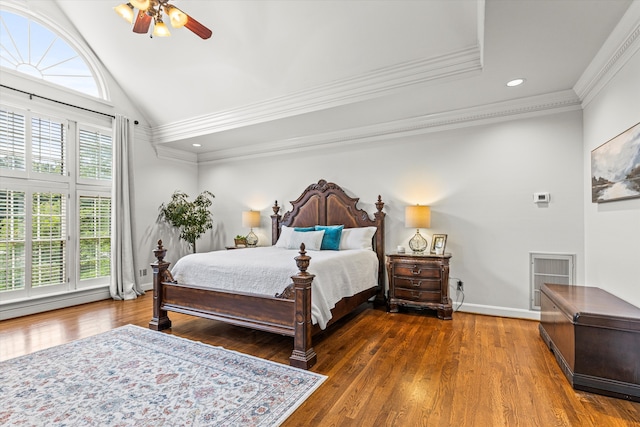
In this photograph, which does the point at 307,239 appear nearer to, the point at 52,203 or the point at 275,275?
the point at 275,275

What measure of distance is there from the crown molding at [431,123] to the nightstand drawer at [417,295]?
86.7 inches

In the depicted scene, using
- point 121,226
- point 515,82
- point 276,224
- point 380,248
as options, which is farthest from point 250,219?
point 515,82

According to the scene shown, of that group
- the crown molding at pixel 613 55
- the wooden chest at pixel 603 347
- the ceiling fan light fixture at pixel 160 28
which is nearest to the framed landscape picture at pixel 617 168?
the crown molding at pixel 613 55

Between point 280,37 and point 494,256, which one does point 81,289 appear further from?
point 494,256

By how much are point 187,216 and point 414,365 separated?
4677mm

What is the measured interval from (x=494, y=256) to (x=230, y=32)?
4295 mm

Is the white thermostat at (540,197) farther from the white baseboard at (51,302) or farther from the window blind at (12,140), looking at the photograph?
the window blind at (12,140)

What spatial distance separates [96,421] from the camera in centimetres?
181

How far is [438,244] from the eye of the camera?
412 centimetres

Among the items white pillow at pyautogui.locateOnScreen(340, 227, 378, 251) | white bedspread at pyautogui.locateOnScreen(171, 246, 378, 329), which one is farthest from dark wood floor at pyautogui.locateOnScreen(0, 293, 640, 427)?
white pillow at pyautogui.locateOnScreen(340, 227, 378, 251)

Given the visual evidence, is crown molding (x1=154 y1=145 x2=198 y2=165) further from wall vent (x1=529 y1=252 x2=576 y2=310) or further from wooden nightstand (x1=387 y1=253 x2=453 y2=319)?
wall vent (x1=529 y1=252 x2=576 y2=310)

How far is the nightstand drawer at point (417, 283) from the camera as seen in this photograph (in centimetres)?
381

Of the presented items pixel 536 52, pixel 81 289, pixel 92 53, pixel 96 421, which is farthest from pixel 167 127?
pixel 536 52

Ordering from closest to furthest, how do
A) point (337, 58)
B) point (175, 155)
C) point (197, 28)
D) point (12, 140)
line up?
1. point (197, 28)
2. point (337, 58)
3. point (12, 140)
4. point (175, 155)
